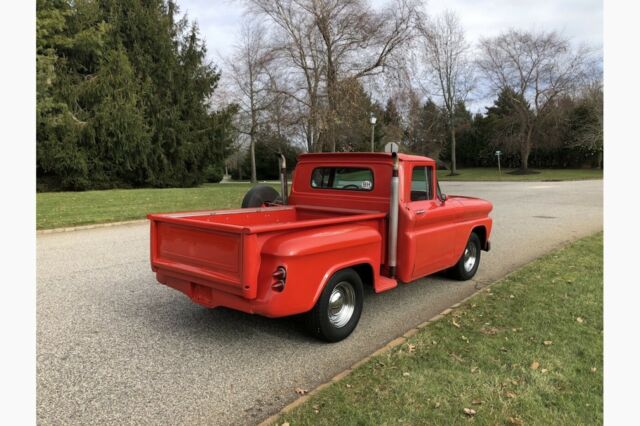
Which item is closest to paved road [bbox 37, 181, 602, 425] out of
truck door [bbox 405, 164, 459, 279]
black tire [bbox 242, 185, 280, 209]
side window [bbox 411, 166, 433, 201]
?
truck door [bbox 405, 164, 459, 279]

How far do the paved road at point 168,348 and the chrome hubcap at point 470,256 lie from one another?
25cm

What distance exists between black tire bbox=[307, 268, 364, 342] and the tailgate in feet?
Result: 2.25

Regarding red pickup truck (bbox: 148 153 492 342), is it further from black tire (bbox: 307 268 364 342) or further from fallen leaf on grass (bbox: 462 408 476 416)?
fallen leaf on grass (bbox: 462 408 476 416)

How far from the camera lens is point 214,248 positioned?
3777 mm

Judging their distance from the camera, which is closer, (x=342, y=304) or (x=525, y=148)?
(x=342, y=304)

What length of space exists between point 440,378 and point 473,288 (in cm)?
285

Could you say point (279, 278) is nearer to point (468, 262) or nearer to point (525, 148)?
point (468, 262)

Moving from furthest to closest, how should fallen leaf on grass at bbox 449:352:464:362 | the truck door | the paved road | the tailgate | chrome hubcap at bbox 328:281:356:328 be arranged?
the truck door
chrome hubcap at bbox 328:281:356:328
fallen leaf on grass at bbox 449:352:464:362
the tailgate
the paved road

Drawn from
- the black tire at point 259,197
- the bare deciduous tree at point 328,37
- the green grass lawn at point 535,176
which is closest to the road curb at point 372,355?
the black tire at point 259,197

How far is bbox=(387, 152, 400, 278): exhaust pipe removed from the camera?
178 inches

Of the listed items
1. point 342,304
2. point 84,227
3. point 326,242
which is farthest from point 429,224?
point 84,227

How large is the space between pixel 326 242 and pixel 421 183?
1943 mm

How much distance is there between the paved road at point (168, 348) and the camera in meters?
3.08

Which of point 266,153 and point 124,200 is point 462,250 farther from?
point 266,153
